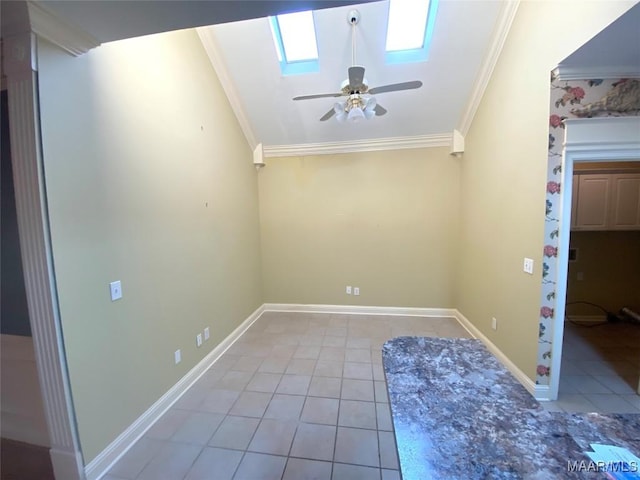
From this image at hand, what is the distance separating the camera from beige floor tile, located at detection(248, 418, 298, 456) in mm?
1807

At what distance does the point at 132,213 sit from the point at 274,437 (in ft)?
6.26

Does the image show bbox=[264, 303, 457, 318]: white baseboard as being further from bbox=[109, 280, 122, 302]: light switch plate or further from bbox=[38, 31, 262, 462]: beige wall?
bbox=[109, 280, 122, 302]: light switch plate

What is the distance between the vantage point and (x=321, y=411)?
7.09 ft

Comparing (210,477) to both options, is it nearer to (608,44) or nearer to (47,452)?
(47,452)

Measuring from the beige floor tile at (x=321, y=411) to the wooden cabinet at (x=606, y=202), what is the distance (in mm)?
3841

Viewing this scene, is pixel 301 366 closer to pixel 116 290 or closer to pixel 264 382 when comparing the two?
pixel 264 382

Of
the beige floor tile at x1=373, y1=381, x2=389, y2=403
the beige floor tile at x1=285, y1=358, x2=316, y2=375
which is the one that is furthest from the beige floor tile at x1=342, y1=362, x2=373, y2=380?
the beige floor tile at x1=285, y1=358, x2=316, y2=375

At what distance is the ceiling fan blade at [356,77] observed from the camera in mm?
2146

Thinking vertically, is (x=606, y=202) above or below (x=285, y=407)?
above

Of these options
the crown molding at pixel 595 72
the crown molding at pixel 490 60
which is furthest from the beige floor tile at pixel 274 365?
the crown molding at pixel 490 60

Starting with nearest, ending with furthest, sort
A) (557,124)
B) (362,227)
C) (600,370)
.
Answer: (557,124) → (600,370) → (362,227)

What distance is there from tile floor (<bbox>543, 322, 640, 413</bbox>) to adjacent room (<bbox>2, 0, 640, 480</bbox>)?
31 millimetres

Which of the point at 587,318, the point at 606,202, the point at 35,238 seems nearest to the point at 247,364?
the point at 35,238

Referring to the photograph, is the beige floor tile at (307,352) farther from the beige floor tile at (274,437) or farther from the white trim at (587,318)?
the white trim at (587,318)
